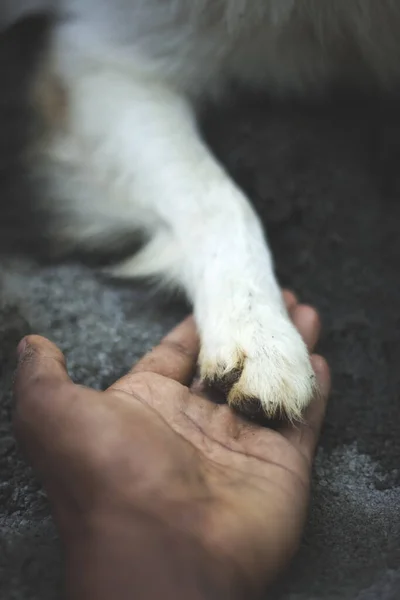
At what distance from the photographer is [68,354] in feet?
3.21

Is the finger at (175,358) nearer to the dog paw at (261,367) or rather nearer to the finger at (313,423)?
the dog paw at (261,367)

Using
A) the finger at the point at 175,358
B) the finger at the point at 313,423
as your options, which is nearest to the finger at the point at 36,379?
the finger at the point at 175,358

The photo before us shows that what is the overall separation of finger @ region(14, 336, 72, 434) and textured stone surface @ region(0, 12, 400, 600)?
16 cm

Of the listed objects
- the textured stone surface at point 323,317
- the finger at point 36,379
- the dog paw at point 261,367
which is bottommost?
the textured stone surface at point 323,317

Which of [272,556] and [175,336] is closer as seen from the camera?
[272,556]

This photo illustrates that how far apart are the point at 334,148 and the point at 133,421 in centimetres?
82

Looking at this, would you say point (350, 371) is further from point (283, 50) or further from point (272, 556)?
point (283, 50)

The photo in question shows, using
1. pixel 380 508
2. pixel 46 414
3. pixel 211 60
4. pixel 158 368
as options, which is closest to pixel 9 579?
pixel 46 414

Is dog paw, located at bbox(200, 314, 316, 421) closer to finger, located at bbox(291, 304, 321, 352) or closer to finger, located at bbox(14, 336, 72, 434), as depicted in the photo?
finger, located at bbox(291, 304, 321, 352)

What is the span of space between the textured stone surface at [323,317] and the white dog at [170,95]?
0.08 metres

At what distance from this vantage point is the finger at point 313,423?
30.8 inches

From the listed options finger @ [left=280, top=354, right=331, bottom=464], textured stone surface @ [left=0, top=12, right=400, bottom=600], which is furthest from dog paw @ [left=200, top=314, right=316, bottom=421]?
textured stone surface @ [left=0, top=12, right=400, bottom=600]

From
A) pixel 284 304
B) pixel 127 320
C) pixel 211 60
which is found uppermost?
pixel 211 60

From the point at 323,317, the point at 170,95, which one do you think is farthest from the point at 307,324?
the point at 170,95
